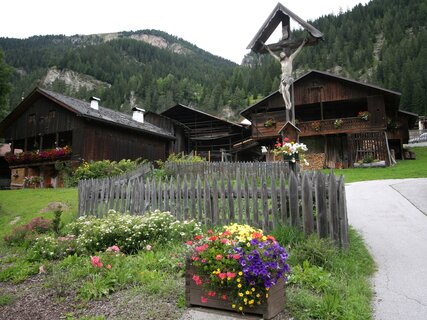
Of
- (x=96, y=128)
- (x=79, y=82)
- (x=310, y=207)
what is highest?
(x=79, y=82)

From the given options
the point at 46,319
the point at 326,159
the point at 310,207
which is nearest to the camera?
the point at 46,319

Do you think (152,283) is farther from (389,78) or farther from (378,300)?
(389,78)

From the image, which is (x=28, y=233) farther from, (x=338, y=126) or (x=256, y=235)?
(x=338, y=126)

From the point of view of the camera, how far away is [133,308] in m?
3.98

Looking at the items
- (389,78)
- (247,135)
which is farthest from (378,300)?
(389,78)

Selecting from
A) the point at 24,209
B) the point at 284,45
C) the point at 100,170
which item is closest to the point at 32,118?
the point at 100,170

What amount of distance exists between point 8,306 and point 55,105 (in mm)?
25601

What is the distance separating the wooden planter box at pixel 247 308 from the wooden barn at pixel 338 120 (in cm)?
2298

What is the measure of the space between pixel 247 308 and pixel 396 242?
3.99 m

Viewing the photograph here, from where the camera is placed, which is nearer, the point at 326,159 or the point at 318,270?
the point at 318,270

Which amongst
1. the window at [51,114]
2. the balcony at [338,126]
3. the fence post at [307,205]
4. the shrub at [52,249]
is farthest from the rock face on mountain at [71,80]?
the fence post at [307,205]

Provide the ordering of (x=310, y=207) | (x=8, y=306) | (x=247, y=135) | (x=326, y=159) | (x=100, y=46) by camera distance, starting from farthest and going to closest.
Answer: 1. (x=100, y=46)
2. (x=247, y=135)
3. (x=326, y=159)
4. (x=310, y=207)
5. (x=8, y=306)

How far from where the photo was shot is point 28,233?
8.34m

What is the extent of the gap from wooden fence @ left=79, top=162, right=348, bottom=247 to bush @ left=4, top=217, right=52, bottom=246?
1199 mm
